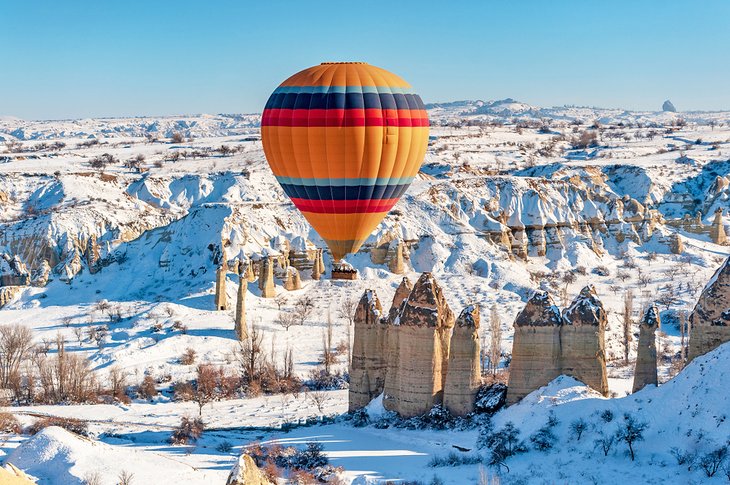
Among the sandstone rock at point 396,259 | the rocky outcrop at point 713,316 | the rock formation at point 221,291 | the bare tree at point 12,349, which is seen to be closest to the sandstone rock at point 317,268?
the sandstone rock at point 396,259

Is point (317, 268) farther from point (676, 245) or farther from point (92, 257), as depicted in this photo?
point (676, 245)

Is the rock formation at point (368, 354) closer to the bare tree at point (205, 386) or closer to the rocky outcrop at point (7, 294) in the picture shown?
the bare tree at point (205, 386)

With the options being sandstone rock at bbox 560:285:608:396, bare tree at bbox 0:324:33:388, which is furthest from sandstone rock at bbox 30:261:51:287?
sandstone rock at bbox 560:285:608:396

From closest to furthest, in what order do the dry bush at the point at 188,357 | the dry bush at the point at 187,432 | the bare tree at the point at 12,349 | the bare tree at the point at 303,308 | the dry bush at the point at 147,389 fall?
the dry bush at the point at 187,432, the dry bush at the point at 147,389, the bare tree at the point at 12,349, the dry bush at the point at 188,357, the bare tree at the point at 303,308

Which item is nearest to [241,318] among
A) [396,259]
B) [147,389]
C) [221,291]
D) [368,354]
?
[221,291]

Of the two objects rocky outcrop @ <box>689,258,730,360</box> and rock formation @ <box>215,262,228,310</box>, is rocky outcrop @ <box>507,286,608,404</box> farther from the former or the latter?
rock formation @ <box>215,262,228,310</box>
